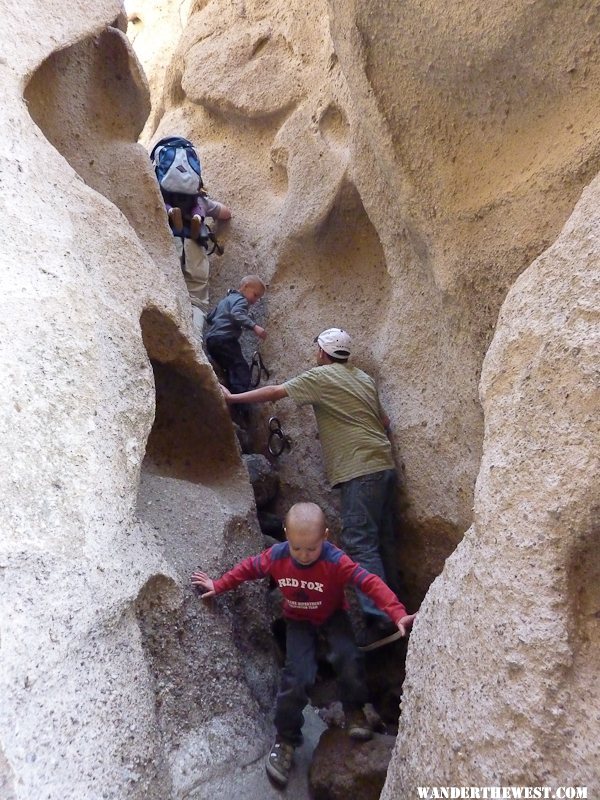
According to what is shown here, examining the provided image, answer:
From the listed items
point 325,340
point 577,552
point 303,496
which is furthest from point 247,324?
point 577,552

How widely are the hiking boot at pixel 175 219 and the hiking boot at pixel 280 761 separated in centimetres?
259

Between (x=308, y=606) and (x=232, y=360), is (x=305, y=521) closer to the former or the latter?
(x=308, y=606)

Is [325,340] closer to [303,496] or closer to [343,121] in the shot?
[303,496]

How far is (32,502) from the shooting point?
164 cm

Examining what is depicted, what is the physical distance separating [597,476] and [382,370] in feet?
6.09

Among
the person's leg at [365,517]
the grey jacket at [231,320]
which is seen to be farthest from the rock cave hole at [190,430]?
the grey jacket at [231,320]

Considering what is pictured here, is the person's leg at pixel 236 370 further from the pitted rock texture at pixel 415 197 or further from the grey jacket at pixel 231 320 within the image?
the pitted rock texture at pixel 415 197

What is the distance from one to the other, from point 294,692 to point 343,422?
115 cm

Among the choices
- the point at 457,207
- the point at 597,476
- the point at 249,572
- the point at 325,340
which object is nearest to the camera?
the point at 597,476

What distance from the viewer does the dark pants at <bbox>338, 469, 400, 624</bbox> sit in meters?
2.86

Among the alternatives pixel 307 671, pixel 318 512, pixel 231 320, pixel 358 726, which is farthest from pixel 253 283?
pixel 358 726

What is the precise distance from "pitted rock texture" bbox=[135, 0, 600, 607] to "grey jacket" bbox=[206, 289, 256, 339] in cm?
32

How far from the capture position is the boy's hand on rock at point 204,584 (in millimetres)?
2330

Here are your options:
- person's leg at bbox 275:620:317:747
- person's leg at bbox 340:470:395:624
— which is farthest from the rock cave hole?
person's leg at bbox 275:620:317:747
